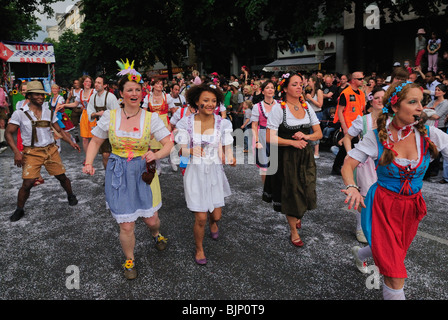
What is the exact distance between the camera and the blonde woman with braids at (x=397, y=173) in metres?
2.55

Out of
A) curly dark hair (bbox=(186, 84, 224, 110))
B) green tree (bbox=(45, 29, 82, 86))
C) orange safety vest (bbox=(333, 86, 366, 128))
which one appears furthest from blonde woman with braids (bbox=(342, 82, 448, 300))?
green tree (bbox=(45, 29, 82, 86))

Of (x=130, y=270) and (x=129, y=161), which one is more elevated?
(x=129, y=161)

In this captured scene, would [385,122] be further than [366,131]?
No

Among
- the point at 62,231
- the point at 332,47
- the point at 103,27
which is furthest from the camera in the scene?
the point at 103,27

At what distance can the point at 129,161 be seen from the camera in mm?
3518

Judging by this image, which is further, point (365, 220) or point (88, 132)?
point (88, 132)

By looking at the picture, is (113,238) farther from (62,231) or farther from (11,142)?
(11,142)

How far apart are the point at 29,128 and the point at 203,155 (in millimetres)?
3253

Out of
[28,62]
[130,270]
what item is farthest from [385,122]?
[28,62]

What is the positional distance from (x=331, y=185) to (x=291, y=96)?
3.01 metres

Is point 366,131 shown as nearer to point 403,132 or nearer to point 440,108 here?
point 403,132
